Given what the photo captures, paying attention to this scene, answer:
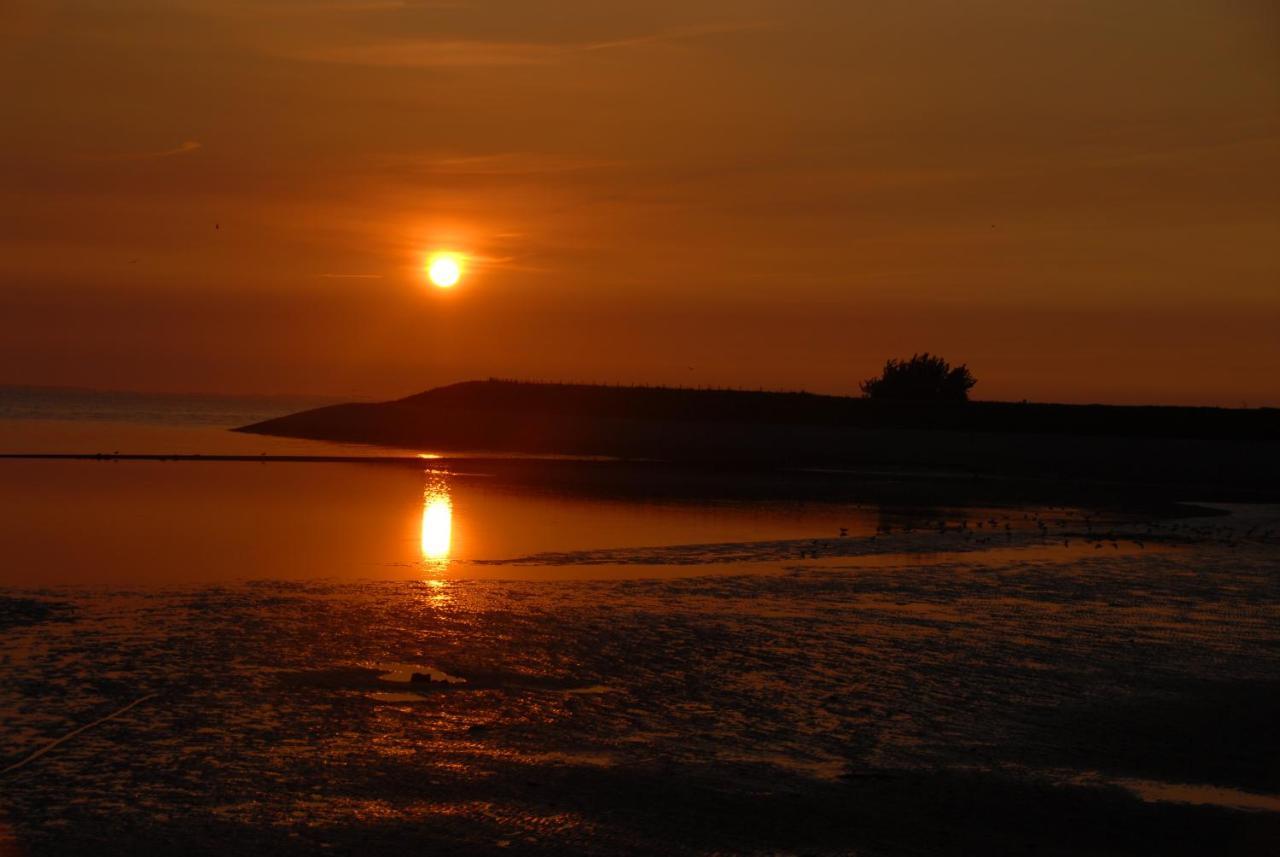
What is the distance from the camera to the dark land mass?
65.4 metres

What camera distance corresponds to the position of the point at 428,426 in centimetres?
8325

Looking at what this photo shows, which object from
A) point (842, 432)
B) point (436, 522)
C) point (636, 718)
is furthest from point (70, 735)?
point (842, 432)

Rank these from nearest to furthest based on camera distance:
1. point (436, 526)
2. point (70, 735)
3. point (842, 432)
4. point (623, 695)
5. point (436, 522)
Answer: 1. point (70, 735)
2. point (623, 695)
3. point (436, 526)
4. point (436, 522)
5. point (842, 432)

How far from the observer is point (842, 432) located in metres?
78.1

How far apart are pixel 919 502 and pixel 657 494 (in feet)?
28.0

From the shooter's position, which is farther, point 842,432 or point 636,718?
point 842,432

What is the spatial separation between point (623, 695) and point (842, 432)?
65.3 meters

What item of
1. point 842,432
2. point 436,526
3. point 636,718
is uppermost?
point 842,432

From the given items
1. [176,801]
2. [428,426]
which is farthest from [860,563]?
[428,426]

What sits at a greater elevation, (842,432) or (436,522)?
(842,432)

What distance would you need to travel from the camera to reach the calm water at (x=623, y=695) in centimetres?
1012

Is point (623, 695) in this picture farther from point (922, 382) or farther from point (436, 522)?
point (922, 382)

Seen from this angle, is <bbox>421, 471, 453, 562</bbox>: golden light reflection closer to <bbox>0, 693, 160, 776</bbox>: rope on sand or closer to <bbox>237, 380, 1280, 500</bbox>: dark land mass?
<bbox>0, 693, 160, 776</bbox>: rope on sand

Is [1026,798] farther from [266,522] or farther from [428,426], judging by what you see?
[428,426]
